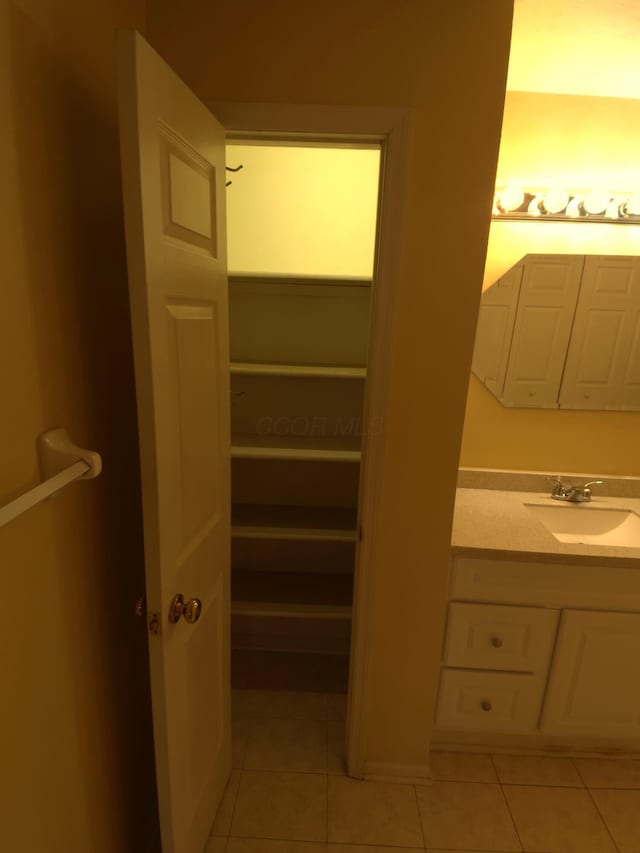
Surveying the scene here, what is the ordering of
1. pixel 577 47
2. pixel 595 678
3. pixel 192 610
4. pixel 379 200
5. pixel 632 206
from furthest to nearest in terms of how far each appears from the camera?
pixel 632 206
pixel 595 678
pixel 577 47
pixel 379 200
pixel 192 610

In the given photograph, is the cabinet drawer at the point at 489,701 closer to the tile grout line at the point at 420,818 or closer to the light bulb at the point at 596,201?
the tile grout line at the point at 420,818

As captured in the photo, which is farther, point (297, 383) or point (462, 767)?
point (297, 383)

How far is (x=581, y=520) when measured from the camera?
1813 mm

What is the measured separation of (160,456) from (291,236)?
1555mm

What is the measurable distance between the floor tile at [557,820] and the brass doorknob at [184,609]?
1.30 meters

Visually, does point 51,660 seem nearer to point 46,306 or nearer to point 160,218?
point 46,306

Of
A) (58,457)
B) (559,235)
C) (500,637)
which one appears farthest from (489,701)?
(559,235)

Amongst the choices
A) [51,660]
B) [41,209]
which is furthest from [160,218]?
[51,660]

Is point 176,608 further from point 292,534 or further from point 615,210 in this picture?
point 615,210

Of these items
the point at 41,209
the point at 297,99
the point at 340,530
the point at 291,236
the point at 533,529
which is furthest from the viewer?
the point at 291,236

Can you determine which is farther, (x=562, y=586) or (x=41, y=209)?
(x=562, y=586)

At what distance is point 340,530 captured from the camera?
1.93m

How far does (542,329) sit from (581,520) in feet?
2.60

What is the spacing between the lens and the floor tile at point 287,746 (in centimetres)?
160
